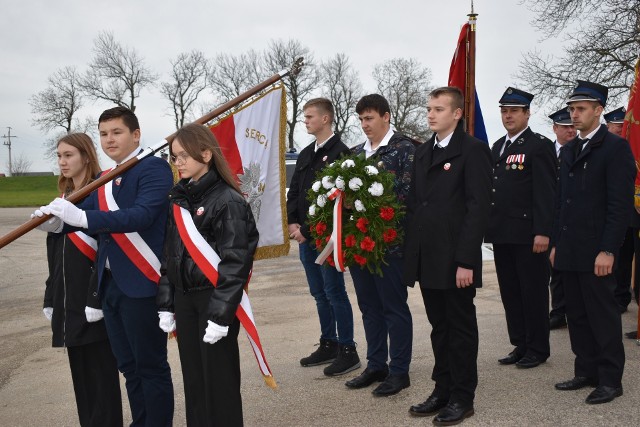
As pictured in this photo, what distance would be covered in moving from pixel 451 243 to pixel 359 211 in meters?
0.82

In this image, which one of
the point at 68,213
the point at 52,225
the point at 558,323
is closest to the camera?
the point at 68,213

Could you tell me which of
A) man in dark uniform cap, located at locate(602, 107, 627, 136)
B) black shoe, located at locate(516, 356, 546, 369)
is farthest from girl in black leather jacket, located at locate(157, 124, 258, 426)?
man in dark uniform cap, located at locate(602, 107, 627, 136)

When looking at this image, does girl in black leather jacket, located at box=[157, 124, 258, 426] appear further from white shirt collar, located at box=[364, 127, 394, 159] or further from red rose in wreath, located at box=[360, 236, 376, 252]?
white shirt collar, located at box=[364, 127, 394, 159]

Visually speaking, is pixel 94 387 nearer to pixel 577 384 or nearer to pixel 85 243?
pixel 85 243

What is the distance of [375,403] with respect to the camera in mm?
4535

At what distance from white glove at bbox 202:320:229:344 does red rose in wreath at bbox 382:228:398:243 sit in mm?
1759

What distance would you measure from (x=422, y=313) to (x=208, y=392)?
445 centimetres

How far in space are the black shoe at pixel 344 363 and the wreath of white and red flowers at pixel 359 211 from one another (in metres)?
0.96

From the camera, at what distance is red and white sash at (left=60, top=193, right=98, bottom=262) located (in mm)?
3922

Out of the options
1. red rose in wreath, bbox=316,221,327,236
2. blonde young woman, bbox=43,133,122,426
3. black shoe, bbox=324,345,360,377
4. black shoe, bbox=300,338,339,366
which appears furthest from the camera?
black shoe, bbox=300,338,339,366

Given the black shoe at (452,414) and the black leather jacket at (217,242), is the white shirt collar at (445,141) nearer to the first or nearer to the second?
the black leather jacket at (217,242)

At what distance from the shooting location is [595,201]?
4.55 meters

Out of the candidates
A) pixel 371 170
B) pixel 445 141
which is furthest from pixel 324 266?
pixel 445 141

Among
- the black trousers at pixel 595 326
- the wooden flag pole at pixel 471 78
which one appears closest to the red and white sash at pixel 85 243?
the black trousers at pixel 595 326
